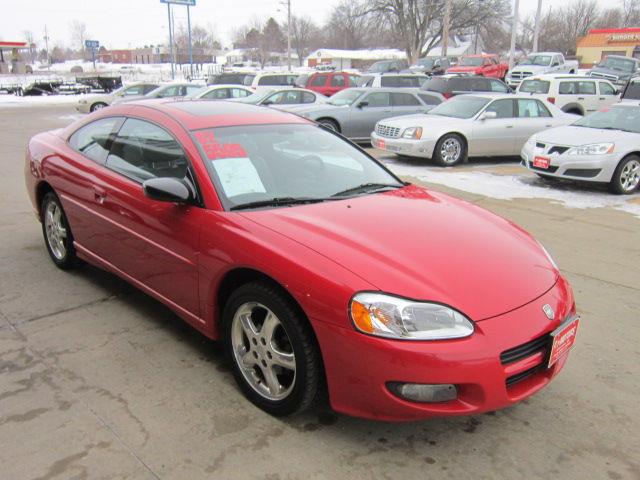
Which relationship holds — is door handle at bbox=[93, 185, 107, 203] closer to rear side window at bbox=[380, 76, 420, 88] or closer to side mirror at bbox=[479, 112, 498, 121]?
side mirror at bbox=[479, 112, 498, 121]

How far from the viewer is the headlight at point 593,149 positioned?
27.2 feet

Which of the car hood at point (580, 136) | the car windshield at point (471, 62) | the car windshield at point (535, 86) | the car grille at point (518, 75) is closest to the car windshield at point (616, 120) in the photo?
the car hood at point (580, 136)

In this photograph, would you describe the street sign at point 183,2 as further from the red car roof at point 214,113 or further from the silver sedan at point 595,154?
the red car roof at point 214,113

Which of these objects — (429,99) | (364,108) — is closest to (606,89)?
(429,99)

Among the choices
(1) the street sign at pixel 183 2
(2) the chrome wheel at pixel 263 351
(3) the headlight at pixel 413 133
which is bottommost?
(2) the chrome wheel at pixel 263 351

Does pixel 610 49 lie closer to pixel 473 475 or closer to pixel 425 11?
pixel 425 11

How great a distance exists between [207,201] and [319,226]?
2.25 feet

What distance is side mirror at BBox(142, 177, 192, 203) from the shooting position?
10.1 ft

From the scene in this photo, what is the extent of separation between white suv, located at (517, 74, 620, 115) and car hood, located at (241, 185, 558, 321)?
14580 millimetres

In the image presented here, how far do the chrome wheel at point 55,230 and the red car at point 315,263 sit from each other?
1.40ft

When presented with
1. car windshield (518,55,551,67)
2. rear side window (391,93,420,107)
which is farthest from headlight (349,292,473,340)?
car windshield (518,55,551,67)

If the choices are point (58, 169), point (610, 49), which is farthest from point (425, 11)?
point (58, 169)

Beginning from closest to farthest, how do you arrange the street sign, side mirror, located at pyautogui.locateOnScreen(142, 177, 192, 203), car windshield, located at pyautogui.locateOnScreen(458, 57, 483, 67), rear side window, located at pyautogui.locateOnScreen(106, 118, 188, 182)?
side mirror, located at pyautogui.locateOnScreen(142, 177, 192, 203) → rear side window, located at pyautogui.locateOnScreen(106, 118, 188, 182) → car windshield, located at pyautogui.locateOnScreen(458, 57, 483, 67) → the street sign

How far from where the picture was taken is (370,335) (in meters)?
2.34
